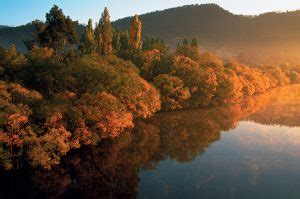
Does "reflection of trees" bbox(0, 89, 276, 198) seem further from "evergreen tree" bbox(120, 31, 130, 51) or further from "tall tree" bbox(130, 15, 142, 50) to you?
"evergreen tree" bbox(120, 31, 130, 51)

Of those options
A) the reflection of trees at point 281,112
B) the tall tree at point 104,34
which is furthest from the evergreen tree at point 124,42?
the reflection of trees at point 281,112

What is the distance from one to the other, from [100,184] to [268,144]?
36083 mm

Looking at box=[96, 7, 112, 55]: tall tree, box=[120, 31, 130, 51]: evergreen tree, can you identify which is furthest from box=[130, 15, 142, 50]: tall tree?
box=[96, 7, 112, 55]: tall tree

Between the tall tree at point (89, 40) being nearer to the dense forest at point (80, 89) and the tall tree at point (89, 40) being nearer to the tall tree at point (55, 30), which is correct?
the dense forest at point (80, 89)

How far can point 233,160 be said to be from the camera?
55938mm

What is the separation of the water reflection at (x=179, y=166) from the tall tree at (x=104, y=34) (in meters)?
34.5

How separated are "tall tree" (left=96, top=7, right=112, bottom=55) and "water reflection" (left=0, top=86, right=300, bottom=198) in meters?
34.5

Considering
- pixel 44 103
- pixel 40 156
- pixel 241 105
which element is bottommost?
pixel 241 105

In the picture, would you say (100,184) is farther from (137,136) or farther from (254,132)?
(254,132)

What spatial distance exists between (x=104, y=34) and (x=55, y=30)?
79.6 ft

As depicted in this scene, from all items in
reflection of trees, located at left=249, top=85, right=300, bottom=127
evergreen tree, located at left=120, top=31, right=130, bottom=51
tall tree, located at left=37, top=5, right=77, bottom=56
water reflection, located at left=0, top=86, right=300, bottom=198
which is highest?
tall tree, located at left=37, top=5, right=77, bottom=56

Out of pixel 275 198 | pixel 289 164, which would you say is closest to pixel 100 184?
pixel 275 198

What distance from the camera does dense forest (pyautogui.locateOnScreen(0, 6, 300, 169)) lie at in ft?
148

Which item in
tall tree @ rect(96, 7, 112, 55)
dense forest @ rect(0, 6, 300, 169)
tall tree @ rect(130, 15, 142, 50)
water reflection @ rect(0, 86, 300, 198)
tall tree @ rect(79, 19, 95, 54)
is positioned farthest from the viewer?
tall tree @ rect(130, 15, 142, 50)
